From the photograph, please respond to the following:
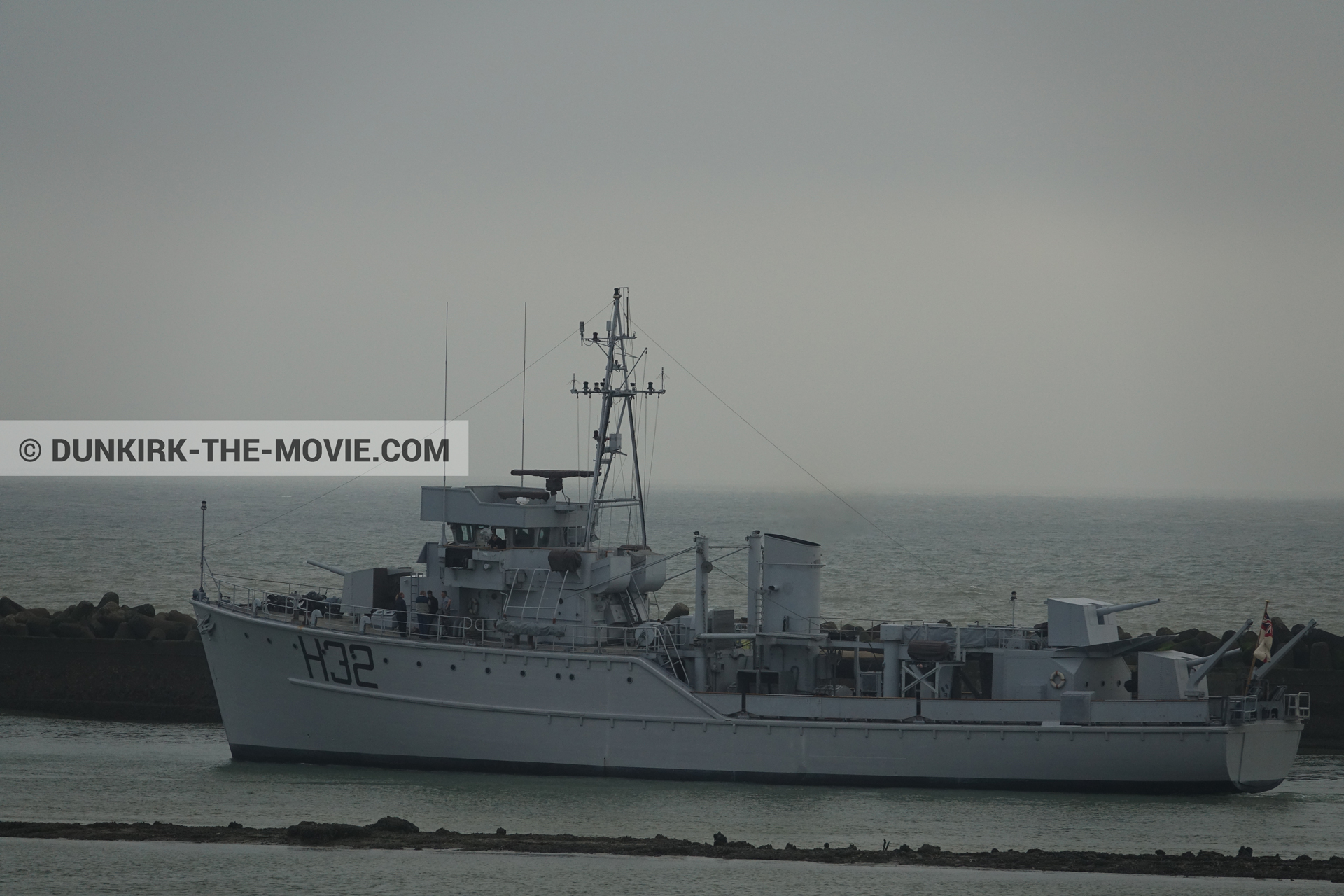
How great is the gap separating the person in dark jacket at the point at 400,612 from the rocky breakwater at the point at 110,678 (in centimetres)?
724

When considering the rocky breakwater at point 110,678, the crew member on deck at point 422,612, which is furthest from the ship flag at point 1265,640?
the rocky breakwater at point 110,678

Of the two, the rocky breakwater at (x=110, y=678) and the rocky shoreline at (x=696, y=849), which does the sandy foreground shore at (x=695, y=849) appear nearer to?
the rocky shoreline at (x=696, y=849)

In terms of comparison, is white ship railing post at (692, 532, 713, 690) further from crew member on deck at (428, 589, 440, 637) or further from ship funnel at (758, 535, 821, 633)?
crew member on deck at (428, 589, 440, 637)

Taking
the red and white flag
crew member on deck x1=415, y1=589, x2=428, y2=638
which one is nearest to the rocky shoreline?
the red and white flag

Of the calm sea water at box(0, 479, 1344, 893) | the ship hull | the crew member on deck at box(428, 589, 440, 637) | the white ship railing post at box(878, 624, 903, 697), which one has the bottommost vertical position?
the calm sea water at box(0, 479, 1344, 893)

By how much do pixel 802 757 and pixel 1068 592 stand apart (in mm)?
40388

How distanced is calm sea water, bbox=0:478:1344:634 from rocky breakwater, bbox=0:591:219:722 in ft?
35.3

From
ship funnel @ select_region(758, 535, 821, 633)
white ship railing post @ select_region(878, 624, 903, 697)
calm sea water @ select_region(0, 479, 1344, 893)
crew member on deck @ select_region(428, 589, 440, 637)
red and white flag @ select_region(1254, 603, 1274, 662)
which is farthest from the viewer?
crew member on deck @ select_region(428, 589, 440, 637)

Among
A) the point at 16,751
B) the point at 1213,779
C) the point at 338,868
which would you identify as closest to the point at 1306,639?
the point at 1213,779

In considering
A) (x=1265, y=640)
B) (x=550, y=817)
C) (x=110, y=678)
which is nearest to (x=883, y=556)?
(x=110, y=678)

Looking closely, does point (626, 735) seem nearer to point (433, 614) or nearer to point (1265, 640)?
point (433, 614)

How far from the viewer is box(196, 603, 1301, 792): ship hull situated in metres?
23.2

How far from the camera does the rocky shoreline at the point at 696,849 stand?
17.6 m

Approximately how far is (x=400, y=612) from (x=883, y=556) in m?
56.3
